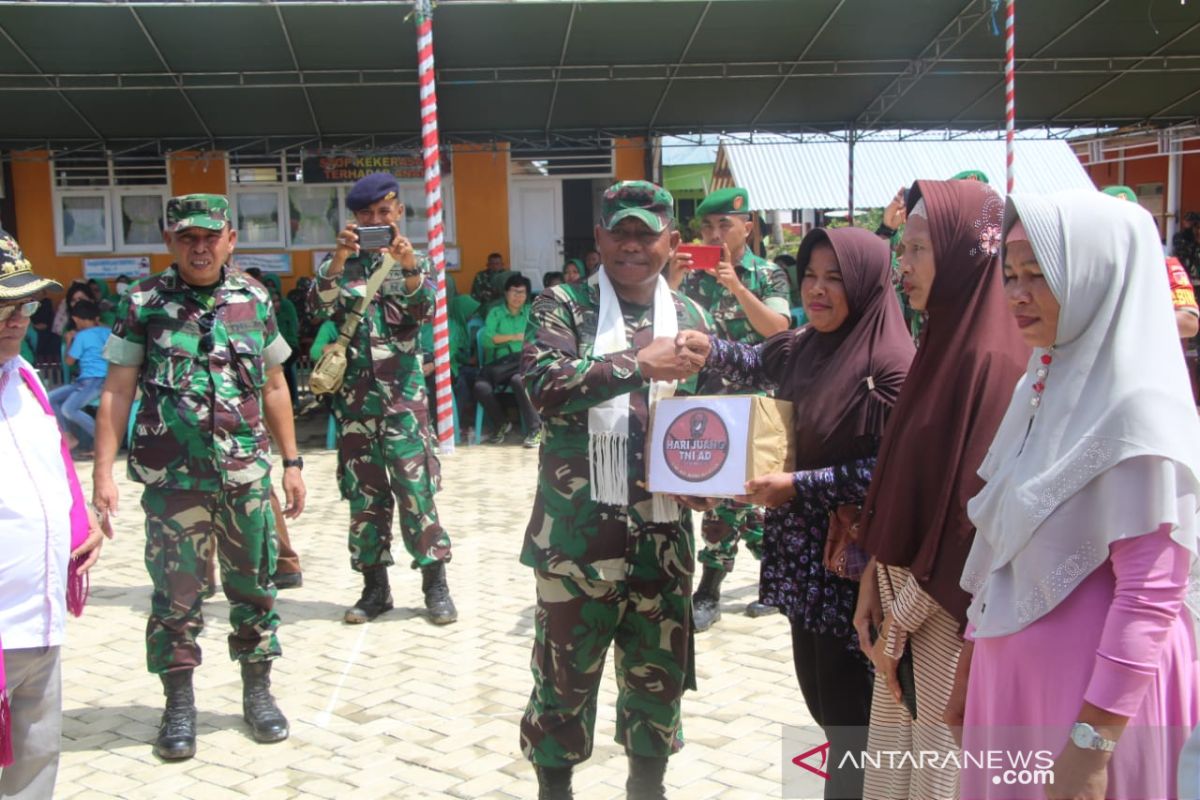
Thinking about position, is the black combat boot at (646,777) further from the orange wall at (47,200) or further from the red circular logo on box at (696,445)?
the orange wall at (47,200)

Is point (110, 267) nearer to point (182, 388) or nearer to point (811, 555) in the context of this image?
point (182, 388)

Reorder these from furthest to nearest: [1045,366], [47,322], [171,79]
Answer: [47,322] → [171,79] → [1045,366]

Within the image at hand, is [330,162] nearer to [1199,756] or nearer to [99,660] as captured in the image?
[99,660]

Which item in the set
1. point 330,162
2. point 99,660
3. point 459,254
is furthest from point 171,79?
point 99,660

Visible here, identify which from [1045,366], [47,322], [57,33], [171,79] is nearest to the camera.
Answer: [1045,366]

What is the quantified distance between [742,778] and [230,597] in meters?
2.08

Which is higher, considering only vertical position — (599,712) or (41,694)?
(41,694)

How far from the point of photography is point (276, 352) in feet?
14.6

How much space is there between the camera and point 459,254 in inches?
641

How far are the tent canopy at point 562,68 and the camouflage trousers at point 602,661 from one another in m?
8.83

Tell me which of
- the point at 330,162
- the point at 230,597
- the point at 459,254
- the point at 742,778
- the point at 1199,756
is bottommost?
the point at 742,778

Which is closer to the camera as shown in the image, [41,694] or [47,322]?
[41,694]

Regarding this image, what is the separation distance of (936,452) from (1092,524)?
501mm

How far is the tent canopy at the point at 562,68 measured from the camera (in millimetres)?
11406
